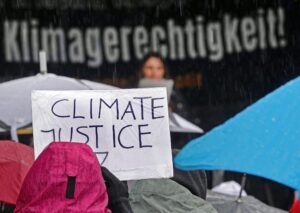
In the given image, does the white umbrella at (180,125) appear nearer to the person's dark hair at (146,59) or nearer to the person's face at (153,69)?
the person's face at (153,69)

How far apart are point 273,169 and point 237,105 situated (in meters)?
4.37

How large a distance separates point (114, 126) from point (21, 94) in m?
2.09

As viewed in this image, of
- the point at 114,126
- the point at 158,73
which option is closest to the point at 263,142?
the point at 114,126

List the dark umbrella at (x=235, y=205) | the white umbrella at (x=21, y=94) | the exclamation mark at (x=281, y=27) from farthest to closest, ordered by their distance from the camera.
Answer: the exclamation mark at (x=281, y=27), the white umbrella at (x=21, y=94), the dark umbrella at (x=235, y=205)

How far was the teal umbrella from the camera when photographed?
361 centimetres

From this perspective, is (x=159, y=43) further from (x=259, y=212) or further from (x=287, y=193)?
(x=259, y=212)

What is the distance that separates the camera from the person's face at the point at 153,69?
745cm

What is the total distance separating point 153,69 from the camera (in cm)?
747

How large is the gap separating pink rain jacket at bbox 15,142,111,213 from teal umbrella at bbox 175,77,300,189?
520mm

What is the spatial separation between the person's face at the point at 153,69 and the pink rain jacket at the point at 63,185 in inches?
159

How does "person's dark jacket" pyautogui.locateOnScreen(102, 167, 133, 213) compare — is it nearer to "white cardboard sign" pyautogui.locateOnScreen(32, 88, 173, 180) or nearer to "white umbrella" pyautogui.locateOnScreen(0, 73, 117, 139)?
"white cardboard sign" pyautogui.locateOnScreen(32, 88, 173, 180)

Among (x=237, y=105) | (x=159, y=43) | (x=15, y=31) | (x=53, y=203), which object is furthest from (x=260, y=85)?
(x=53, y=203)

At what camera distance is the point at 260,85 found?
26.0ft

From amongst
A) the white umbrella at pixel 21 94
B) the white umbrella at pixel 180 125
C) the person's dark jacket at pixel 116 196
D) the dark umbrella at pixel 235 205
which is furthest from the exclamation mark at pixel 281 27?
the person's dark jacket at pixel 116 196
